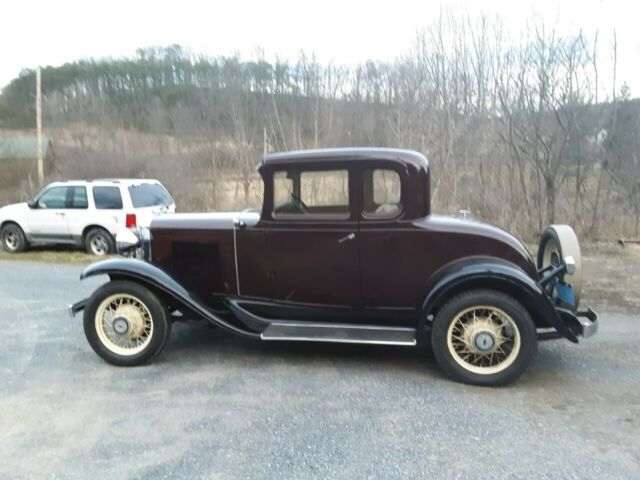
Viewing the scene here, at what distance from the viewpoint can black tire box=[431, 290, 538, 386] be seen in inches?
177

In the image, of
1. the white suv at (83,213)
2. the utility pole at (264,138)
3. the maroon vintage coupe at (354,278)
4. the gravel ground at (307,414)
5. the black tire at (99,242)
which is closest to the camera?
the gravel ground at (307,414)

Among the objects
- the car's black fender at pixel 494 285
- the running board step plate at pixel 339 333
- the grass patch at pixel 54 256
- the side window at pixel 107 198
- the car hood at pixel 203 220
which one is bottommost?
the grass patch at pixel 54 256

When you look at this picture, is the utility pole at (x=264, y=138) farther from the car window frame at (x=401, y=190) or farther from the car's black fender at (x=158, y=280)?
the car window frame at (x=401, y=190)

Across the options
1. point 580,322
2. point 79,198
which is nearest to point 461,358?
point 580,322

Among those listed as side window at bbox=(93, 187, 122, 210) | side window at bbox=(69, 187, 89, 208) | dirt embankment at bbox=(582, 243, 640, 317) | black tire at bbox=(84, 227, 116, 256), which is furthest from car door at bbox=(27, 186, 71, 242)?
dirt embankment at bbox=(582, 243, 640, 317)

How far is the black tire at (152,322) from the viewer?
200 inches

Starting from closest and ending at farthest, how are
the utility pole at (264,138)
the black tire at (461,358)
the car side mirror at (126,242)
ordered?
the black tire at (461,358)
the car side mirror at (126,242)
the utility pole at (264,138)

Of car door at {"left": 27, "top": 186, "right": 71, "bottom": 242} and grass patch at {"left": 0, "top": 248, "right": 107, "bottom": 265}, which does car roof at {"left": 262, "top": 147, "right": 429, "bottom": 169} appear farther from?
car door at {"left": 27, "top": 186, "right": 71, "bottom": 242}

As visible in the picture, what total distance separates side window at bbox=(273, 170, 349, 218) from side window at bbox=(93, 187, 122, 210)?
8.48m

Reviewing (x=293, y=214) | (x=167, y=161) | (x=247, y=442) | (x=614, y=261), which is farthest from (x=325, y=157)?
(x=167, y=161)

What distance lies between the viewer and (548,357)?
524 cm

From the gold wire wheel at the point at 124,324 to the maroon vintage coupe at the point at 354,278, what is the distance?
1 centimetres

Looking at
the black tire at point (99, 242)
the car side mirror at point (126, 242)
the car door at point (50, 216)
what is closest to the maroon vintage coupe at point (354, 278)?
the car side mirror at point (126, 242)

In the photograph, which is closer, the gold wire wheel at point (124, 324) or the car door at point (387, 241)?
the car door at point (387, 241)
